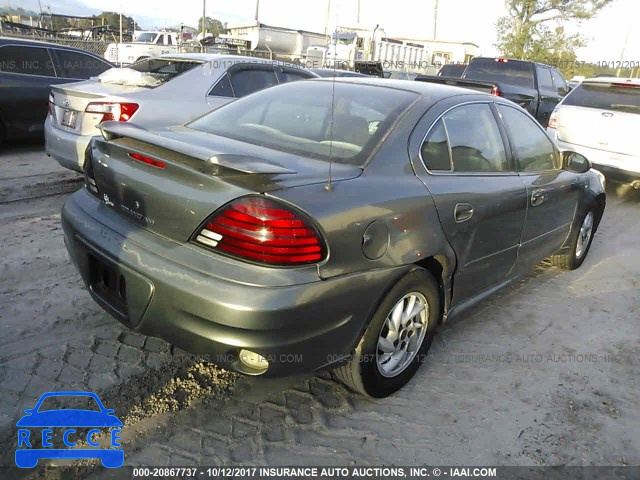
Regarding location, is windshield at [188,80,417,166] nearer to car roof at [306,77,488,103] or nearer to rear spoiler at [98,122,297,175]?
car roof at [306,77,488,103]

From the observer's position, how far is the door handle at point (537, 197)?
11.5 ft

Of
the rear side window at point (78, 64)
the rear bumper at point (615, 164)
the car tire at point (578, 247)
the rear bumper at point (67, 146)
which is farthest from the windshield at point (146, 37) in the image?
the car tire at point (578, 247)

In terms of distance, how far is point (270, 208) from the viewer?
208 cm

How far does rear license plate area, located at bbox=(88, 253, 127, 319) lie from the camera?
2393 mm

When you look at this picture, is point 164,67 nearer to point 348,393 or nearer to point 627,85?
point 348,393

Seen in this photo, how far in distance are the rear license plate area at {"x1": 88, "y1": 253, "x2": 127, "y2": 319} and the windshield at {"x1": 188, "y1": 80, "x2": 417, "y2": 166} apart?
0.97 m

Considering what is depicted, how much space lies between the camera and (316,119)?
2951 mm

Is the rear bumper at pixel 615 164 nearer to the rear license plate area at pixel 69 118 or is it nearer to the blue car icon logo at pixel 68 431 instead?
the rear license plate area at pixel 69 118

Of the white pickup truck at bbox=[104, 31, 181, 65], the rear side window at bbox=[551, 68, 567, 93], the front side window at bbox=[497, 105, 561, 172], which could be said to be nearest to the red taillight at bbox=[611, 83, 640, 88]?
the front side window at bbox=[497, 105, 561, 172]

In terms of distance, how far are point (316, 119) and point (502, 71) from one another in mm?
10461

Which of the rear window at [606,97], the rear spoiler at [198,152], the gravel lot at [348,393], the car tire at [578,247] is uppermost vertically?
the rear window at [606,97]

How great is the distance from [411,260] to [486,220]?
0.78 m

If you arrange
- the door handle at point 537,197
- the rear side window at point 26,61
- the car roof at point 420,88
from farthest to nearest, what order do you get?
the rear side window at point 26,61 < the door handle at point 537,197 < the car roof at point 420,88

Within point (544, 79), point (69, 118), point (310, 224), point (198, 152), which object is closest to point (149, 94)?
point (69, 118)
